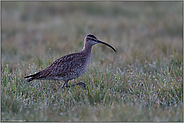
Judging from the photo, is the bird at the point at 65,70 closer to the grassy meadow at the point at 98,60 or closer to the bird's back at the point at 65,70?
the bird's back at the point at 65,70

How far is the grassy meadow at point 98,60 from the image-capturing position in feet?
14.6

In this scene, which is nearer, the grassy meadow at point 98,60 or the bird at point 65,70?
the grassy meadow at point 98,60

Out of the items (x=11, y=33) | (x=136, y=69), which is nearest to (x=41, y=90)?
(x=136, y=69)

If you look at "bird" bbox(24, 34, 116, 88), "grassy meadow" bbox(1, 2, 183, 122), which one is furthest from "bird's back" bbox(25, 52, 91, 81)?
"grassy meadow" bbox(1, 2, 183, 122)

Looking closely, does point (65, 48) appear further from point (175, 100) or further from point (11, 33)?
point (175, 100)

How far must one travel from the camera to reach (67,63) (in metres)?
5.58

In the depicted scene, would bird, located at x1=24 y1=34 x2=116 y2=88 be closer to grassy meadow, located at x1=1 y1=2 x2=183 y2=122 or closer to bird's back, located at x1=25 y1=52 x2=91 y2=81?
bird's back, located at x1=25 y1=52 x2=91 y2=81

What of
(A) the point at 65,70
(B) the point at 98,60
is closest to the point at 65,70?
(A) the point at 65,70

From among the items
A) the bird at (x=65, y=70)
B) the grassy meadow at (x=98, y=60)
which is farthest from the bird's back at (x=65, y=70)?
the grassy meadow at (x=98, y=60)

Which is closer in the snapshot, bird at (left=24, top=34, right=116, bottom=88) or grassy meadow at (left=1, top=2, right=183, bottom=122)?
grassy meadow at (left=1, top=2, right=183, bottom=122)

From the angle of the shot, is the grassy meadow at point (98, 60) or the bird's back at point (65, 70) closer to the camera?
the grassy meadow at point (98, 60)

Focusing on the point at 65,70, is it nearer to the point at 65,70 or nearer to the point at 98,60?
the point at 65,70

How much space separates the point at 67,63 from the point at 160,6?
13546mm

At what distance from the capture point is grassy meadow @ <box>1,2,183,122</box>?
4.45 meters
